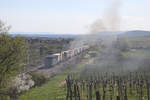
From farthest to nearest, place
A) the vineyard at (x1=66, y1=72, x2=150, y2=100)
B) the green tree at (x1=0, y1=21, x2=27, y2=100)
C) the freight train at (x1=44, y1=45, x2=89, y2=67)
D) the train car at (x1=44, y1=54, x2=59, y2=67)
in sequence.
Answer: the freight train at (x1=44, y1=45, x2=89, y2=67) → the train car at (x1=44, y1=54, x2=59, y2=67) → the green tree at (x1=0, y1=21, x2=27, y2=100) → the vineyard at (x1=66, y1=72, x2=150, y2=100)

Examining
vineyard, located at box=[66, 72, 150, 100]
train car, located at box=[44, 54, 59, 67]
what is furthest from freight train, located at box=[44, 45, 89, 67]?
vineyard, located at box=[66, 72, 150, 100]

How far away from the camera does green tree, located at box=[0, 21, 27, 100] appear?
16.0m

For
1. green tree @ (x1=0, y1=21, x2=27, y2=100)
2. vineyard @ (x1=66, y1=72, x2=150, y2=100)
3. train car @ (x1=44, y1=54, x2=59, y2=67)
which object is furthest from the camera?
train car @ (x1=44, y1=54, x2=59, y2=67)

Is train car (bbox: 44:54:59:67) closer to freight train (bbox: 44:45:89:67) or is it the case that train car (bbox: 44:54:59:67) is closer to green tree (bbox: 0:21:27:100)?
freight train (bbox: 44:45:89:67)

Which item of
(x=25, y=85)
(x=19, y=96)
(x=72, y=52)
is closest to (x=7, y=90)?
(x=19, y=96)

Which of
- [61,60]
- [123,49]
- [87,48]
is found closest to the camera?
[61,60]

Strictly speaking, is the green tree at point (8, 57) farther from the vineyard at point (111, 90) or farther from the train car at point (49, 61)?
the train car at point (49, 61)

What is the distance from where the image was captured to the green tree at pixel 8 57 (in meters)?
16.0

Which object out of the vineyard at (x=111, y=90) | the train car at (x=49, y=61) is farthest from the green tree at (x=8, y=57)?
the train car at (x=49, y=61)

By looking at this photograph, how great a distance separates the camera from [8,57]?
16359 mm

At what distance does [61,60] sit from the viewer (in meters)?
37.5

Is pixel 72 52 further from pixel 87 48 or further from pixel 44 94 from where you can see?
pixel 44 94

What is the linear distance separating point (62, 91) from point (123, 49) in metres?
30.1

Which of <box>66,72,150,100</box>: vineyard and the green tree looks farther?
the green tree
